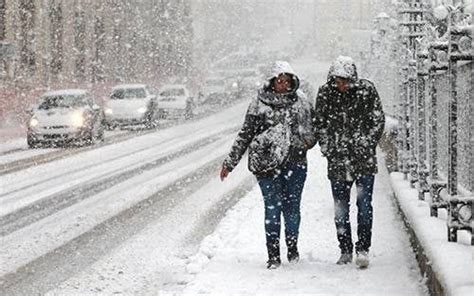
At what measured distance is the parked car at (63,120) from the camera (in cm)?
2366

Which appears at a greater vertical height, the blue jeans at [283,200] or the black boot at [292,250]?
the blue jeans at [283,200]

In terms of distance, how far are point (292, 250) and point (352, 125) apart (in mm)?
1222

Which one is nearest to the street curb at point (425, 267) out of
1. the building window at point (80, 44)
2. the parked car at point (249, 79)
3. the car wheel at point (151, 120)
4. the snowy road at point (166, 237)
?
the snowy road at point (166, 237)

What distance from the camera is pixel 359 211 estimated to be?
23.7ft

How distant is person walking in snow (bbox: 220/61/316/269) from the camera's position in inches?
284

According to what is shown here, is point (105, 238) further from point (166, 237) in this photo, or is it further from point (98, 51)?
point (98, 51)

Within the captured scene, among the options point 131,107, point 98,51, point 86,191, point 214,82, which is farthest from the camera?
point 214,82

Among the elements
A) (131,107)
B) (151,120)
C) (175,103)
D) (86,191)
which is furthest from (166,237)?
(175,103)

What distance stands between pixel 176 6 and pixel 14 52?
34.9 meters

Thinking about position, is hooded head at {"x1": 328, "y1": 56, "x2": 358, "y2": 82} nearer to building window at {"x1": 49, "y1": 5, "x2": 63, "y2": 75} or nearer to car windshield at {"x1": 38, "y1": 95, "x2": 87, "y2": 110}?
car windshield at {"x1": 38, "y1": 95, "x2": 87, "y2": 110}

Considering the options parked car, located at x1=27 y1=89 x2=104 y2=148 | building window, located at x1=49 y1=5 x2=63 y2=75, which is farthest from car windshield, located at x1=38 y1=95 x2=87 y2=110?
building window, located at x1=49 y1=5 x2=63 y2=75

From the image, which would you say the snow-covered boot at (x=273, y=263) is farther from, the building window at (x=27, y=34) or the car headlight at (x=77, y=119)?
the building window at (x=27, y=34)

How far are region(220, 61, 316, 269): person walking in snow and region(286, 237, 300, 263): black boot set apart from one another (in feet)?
0.44

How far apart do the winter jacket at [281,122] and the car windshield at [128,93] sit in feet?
82.9
